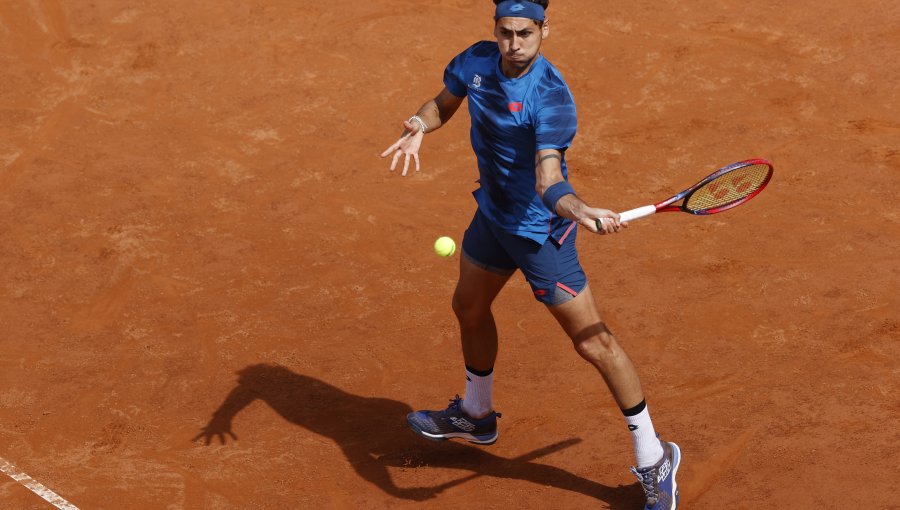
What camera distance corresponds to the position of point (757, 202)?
10.2 m

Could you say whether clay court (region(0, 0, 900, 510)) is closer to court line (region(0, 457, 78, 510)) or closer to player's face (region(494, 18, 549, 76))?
court line (region(0, 457, 78, 510))

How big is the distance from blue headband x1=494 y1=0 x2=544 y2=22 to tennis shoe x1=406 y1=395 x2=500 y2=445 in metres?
2.57

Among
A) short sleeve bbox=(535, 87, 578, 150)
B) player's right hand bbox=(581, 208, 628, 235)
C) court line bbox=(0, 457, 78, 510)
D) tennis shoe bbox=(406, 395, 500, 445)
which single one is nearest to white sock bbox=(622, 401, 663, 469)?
tennis shoe bbox=(406, 395, 500, 445)

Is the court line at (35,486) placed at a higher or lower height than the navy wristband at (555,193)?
lower

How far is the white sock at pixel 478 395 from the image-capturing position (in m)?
7.62

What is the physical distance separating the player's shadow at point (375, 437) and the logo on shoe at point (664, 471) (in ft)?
1.17

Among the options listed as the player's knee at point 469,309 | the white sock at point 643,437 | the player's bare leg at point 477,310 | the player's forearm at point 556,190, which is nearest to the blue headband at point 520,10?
the player's forearm at point 556,190

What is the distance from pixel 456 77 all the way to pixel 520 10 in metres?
0.70

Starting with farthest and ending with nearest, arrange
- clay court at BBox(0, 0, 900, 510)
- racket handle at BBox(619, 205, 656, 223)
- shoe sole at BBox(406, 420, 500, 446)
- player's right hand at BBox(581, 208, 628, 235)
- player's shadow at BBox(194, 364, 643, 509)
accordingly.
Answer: shoe sole at BBox(406, 420, 500, 446), clay court at BBox(0, 0, 900, 510), player's shadow at BBox(194, 364, 643, 509), racket handle at BBox(619, 205, 656, 223), player's right hand at BBox(581, 208, 628, 235)

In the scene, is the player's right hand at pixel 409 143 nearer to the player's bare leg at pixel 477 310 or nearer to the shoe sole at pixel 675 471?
the player's bare leg at pixel 477 310

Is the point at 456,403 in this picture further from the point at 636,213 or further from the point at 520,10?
the point at 520,10

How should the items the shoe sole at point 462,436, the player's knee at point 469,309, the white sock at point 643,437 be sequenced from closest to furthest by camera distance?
the white sock at point 643,437 < the player's knee at point 469,309 < the shoe sole at point 462,436

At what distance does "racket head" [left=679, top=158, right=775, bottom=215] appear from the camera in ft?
22.6

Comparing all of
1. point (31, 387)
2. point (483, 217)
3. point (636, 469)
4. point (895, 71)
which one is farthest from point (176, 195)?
point (895, 71)
